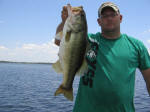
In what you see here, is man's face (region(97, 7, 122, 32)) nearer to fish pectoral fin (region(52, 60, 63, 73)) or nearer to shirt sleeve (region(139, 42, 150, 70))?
shirt sleeve (region(139, 42, 150, 70))

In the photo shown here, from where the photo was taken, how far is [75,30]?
3.25 metres

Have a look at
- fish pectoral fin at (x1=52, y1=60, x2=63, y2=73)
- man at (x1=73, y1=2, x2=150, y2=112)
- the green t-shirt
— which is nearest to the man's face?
man at (x1=73, y1=2, x2=150, y2=112)

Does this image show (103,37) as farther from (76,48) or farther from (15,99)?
(15,99)

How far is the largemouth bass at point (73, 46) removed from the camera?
10.5 ft

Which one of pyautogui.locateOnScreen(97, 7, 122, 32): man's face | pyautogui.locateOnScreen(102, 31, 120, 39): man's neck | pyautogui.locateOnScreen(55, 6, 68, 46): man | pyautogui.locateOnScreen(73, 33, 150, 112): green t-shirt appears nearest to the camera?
pyautogui.locateOnScreen(55, 6, 68, 46): man

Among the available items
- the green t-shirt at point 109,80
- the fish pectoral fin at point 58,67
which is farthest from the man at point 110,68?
the fish pectoral fin at point 58,67

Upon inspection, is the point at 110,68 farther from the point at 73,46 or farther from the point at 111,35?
the point at 73,46

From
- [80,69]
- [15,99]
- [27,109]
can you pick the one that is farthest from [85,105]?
[15,99]

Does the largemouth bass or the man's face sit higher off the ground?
the man's face

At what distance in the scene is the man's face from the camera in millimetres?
3674

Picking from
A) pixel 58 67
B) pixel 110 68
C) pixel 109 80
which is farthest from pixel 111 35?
pixel 58 67

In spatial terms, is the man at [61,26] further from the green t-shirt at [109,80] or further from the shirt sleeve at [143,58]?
the shirt sleeve at [143,58]

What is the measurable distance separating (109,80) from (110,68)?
0.69 ft

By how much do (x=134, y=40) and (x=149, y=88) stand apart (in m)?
1.04
